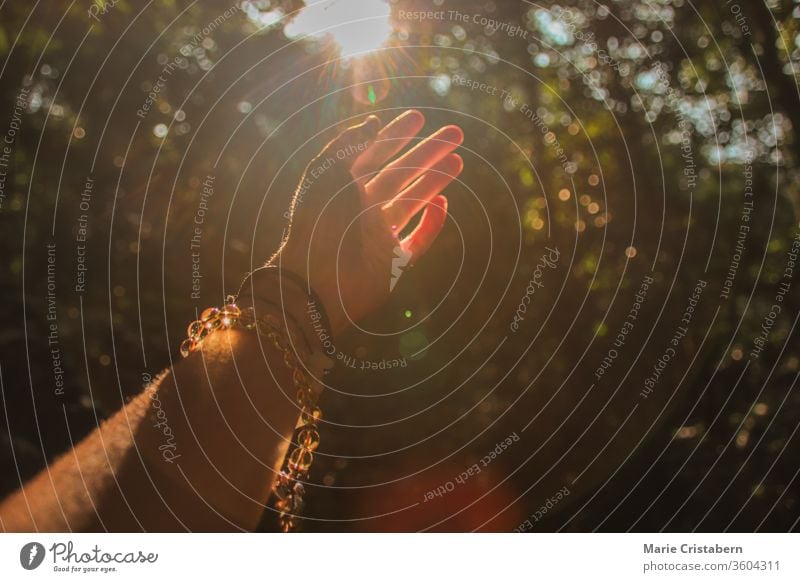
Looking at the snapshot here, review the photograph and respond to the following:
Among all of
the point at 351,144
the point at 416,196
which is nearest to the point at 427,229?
the point at 416,196

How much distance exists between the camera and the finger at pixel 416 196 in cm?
83

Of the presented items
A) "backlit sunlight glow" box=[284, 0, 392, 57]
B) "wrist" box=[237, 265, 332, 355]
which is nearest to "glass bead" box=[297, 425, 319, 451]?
"wrist" box=[237, 265, 332, 355]

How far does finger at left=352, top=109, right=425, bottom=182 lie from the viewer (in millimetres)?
825

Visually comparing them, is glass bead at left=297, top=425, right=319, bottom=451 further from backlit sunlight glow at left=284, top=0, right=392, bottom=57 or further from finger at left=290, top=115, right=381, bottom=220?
backlit sunlight glow at left=284, top=0, right=392, bottom=57

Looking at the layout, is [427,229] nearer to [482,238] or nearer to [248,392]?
[482,238]

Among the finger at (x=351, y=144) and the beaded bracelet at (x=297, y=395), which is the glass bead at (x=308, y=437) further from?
the finger at (x=351, y=144)

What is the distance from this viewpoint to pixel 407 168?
83cm

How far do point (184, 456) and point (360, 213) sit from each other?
0.38 meters

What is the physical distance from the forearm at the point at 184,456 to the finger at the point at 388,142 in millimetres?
258

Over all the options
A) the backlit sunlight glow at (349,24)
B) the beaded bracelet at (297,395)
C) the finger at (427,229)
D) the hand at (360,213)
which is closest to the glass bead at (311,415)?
the beaded bracelet at (297,395)

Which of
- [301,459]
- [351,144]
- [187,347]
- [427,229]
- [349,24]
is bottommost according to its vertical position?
[301,459]

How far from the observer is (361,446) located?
92 cm

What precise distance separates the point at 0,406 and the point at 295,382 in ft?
1.26

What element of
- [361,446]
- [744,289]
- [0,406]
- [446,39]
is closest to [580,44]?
[446,39]
